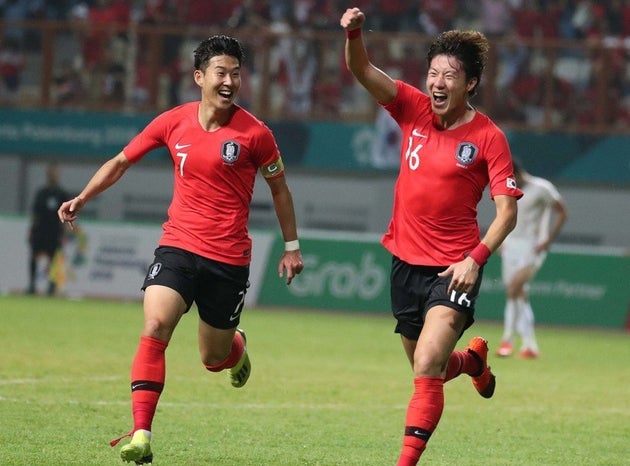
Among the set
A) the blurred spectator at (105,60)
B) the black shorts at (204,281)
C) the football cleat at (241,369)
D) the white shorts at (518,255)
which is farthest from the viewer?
the blurred spectator at (105,60)

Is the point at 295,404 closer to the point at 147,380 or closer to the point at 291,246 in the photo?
the point at 291,246

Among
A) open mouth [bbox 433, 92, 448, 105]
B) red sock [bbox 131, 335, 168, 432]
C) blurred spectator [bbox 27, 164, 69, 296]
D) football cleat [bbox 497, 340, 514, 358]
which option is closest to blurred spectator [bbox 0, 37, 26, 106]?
Result: blurred spectator [bbox 27, 164, 69, 296]

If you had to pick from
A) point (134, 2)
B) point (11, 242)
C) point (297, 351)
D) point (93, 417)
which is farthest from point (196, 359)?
point (134, 2)

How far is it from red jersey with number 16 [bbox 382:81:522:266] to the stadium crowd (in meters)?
18.2

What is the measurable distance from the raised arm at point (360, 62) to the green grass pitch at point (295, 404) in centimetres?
221

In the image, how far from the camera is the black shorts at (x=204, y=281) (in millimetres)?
8031

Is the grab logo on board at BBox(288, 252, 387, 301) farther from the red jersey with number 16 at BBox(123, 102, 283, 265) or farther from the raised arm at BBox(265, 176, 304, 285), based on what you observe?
the red jersey with number 16 at BBox(123, 102, 283, 265)

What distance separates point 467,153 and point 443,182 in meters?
0.21

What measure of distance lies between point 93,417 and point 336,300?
46.9ft

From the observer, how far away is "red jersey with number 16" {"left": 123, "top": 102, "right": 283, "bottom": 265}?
816 centimetres

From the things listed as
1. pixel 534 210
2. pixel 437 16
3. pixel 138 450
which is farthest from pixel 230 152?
pixel 437 16

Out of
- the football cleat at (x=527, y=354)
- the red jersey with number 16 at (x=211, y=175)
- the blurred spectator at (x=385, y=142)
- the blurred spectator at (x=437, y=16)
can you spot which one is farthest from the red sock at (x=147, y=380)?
the blurred spectator at (x=437, y=16)

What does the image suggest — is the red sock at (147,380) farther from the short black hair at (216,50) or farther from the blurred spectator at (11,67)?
the blurred spectator at (11,67)

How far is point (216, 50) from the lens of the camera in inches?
324
